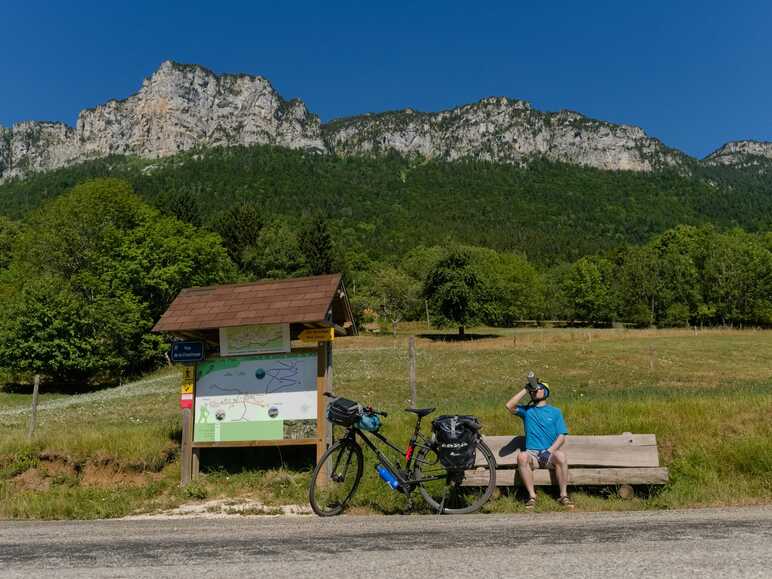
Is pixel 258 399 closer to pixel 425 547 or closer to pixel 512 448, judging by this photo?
pixel 512 448

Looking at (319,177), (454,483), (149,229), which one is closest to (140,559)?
(454,483)

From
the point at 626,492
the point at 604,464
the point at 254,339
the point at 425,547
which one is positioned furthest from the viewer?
the point at 254,339

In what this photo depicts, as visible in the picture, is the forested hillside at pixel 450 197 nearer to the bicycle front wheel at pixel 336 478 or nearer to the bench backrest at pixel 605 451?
the bicycle front wheel at pixel 336 478

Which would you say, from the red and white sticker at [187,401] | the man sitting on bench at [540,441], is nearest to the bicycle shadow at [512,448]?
the man sitting on bench at [540,441]

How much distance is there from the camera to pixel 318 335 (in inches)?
401

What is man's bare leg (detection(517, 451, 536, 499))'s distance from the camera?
7895 mm

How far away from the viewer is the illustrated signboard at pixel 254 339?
10336 mm

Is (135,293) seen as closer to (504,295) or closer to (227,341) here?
(227,341)

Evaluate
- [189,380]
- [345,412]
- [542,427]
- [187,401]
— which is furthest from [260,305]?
[542,427]

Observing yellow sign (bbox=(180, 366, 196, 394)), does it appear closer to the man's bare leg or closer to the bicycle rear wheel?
the bicycle rear wheel

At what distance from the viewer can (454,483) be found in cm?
782

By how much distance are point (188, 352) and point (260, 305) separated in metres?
1.70

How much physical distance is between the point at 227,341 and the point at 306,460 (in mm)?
2693

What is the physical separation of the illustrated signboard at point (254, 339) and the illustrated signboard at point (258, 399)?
0.15 m
